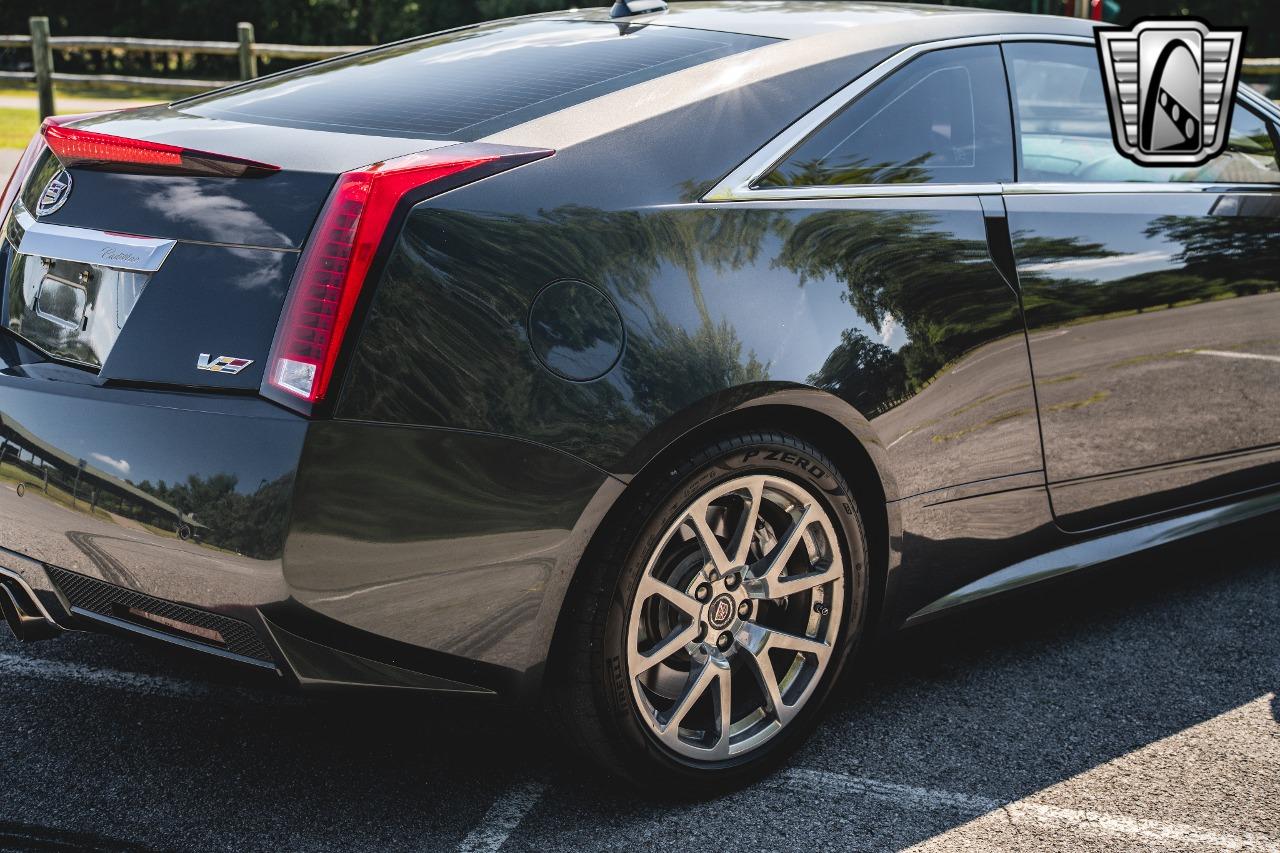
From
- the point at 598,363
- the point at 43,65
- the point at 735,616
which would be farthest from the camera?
the point at 43,65

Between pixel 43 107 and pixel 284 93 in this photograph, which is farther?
pixel 43 107

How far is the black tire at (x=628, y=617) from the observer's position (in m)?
2.50

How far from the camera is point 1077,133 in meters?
3.53

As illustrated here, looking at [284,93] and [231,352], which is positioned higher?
[284,93]

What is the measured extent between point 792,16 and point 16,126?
16.4 m

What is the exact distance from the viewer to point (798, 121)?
9.31 feet

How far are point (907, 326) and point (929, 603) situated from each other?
680 millimetres

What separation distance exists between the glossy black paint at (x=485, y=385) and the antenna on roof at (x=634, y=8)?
821mm

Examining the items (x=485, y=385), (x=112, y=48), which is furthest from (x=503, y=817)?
(x=112, y=48)

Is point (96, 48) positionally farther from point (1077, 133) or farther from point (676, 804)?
point (676, 804)

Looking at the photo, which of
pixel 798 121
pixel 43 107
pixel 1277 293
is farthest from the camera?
pixel 43 107

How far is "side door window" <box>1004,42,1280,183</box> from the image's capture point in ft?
10.9

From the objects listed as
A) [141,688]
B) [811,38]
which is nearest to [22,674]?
[141,688]

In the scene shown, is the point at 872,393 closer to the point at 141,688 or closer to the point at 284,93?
the point at 284,93
